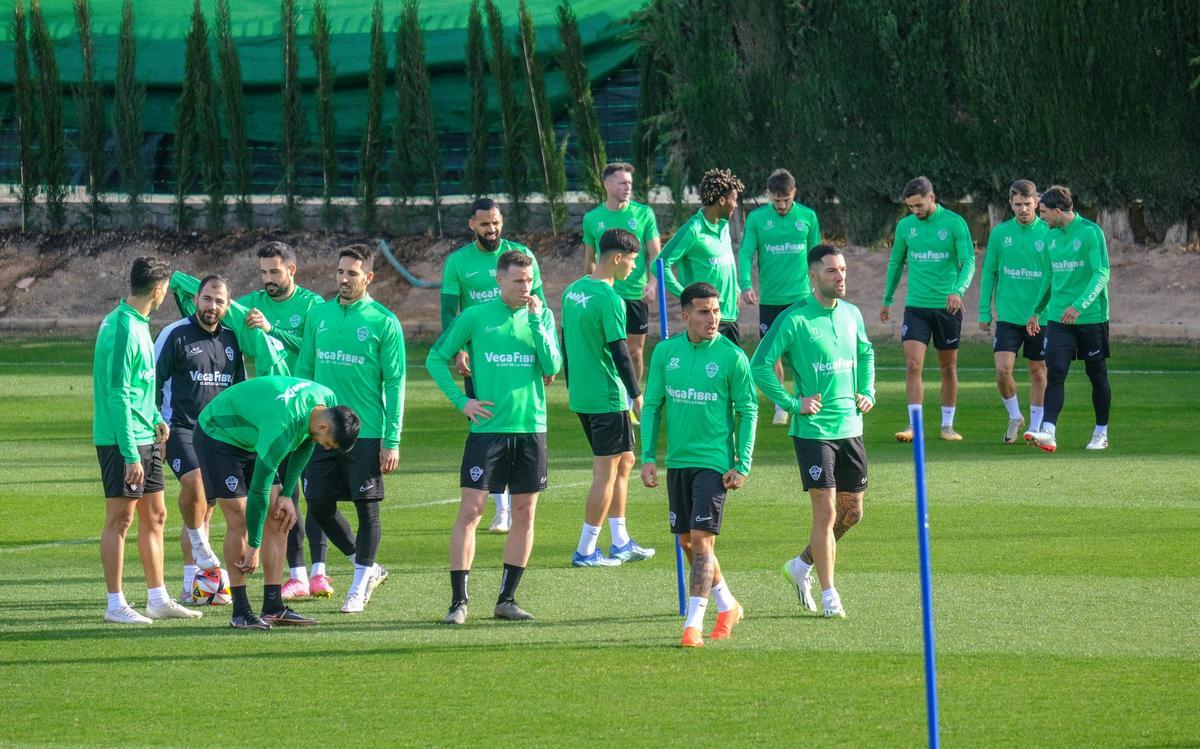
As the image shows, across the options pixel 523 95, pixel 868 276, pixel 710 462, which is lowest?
pixel 868 276

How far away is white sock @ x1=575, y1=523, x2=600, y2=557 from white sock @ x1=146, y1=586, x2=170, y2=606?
2.64m

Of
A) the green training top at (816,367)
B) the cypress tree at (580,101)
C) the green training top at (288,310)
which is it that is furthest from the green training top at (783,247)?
the cypress tree at (580,101)

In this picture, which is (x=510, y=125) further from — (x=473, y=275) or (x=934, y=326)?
(x=473, y=275)

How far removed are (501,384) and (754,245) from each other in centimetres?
733

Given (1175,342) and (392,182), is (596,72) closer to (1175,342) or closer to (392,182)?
(392,182)

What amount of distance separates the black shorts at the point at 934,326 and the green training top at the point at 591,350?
5.79 metres

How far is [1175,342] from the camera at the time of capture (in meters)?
24.9

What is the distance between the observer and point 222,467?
9547mm

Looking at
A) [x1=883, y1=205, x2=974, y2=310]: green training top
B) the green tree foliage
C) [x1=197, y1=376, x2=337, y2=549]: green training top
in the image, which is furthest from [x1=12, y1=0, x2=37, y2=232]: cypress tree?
[x1=197, y1=376, x2=337, y2=549]: green training top

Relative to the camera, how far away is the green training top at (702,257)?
14578 mm

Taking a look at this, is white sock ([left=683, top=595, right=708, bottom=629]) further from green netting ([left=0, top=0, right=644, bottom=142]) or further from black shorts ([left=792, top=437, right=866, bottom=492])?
green netting ([left=0, top=0, right=644, bottom=142])

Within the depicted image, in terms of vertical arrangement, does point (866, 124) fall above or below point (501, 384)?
below

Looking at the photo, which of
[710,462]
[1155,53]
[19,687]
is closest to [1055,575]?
[710,462]

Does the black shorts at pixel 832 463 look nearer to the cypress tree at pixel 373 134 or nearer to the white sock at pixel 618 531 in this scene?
the white sock at pixel 618 531
